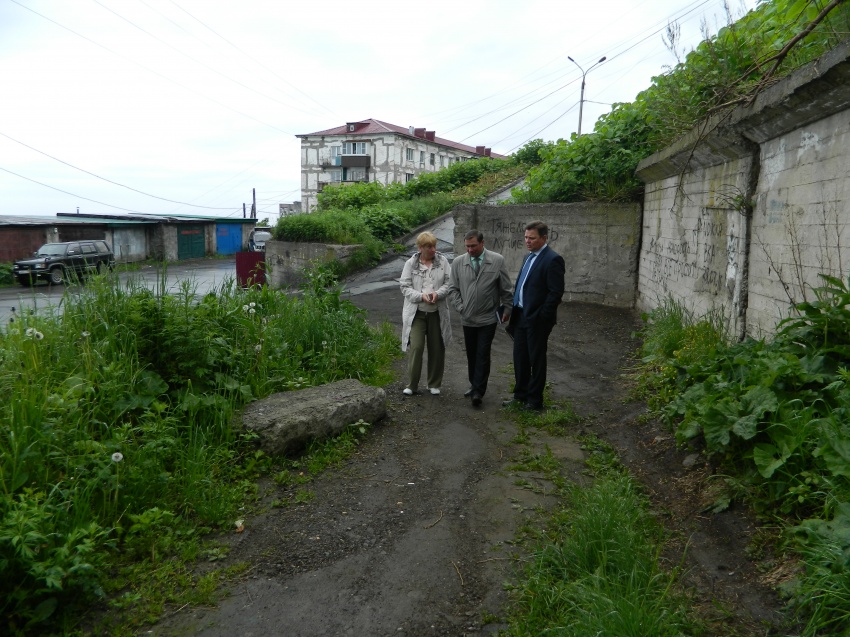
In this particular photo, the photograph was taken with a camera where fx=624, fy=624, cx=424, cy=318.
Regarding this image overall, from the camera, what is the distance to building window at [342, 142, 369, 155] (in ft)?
188

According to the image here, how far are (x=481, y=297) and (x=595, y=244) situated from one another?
6.28 meters

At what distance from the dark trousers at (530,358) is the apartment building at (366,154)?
4959cm

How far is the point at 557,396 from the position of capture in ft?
22.7

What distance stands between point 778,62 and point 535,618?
498 centimetres

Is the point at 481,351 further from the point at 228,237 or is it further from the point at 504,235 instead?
the point at 228,237

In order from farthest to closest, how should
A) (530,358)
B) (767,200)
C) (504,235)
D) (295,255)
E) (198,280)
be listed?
(295,255)
(504,235)
(198,280)
(530,358)
(767,200)

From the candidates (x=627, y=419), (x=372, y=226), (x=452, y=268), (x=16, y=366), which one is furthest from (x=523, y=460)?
(x=372, y=226)

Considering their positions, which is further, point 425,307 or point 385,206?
point 385,206

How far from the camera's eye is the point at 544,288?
601cm

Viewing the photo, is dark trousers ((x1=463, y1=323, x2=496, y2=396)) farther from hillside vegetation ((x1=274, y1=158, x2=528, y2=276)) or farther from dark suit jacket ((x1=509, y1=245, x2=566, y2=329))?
hillside vegetation ((x1=274, y1=158, x2=528, y2=276))

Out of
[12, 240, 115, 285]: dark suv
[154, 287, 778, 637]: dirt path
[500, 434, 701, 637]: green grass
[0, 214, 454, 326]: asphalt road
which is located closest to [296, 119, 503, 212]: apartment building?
[12, 240, 115, 285]: dark suv

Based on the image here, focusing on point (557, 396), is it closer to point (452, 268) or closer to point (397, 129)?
point (452, 268)

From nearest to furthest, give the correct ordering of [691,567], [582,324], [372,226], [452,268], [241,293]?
[691,567]
[452,268]
[241,293]
[582,324]
[372,226]

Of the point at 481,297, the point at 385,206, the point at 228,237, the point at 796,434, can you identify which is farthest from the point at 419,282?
the point at 228,237
